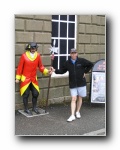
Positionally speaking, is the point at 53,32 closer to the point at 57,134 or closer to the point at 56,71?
the point at 56,71

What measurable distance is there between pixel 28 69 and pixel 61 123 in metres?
0.76

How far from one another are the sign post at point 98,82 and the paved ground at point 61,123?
0.14m

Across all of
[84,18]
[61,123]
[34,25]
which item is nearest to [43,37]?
[34,25]

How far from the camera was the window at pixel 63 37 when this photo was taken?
470 centimetres

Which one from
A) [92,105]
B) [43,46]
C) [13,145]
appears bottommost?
[13,145]

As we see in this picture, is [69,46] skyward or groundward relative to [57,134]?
skyward

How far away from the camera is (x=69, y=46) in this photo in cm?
484

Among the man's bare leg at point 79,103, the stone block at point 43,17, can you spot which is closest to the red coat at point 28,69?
the stone block at point 43,17

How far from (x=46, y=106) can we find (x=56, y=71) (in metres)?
0.46

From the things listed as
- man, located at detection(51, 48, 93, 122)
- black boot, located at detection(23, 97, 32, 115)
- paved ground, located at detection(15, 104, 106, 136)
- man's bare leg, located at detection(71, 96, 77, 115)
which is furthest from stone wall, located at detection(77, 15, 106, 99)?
black boot, located at detection(23, 97, 32, 115)

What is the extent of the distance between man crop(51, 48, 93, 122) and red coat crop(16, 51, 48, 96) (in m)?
0.21

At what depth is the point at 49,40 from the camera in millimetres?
4699

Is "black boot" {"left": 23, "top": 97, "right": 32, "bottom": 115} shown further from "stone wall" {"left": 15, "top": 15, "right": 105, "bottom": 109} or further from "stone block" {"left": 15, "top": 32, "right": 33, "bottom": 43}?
"stone block" {"left": 15, "top": 32, "right": 33, "bottom": 43}

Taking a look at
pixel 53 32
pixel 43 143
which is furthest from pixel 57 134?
pixel 53 32
